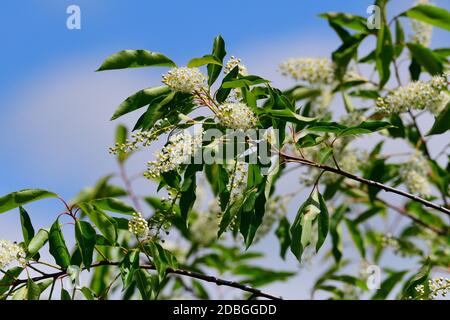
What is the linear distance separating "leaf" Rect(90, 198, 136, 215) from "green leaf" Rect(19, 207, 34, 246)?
0.62 feet

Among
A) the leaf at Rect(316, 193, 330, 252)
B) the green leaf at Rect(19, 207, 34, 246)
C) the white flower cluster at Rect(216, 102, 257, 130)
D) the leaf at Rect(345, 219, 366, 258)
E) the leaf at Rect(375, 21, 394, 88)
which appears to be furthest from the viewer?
the leaf at Rect(345, 219, 366, 258)

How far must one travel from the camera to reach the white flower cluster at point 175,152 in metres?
2.09

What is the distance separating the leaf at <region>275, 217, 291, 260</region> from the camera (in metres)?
3.60

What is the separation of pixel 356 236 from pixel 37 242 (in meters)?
2.24

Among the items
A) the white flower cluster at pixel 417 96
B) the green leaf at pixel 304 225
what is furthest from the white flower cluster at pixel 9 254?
the white flower cluster at pixel 417 96

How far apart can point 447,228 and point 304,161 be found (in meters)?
2.17

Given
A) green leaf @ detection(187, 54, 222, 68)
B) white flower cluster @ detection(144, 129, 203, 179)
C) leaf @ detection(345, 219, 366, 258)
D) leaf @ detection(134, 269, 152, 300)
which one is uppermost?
green leaf @ detection(187, 54, 222, 68)

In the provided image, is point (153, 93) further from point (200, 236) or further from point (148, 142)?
point (200, 236)

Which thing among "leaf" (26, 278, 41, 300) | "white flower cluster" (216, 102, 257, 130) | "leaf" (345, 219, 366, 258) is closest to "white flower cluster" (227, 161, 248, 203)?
"white flower cluster" (216, 102, 257, 130)

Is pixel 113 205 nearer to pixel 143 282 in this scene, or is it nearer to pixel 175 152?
pixel 143 282

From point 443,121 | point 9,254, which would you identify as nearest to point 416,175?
point 443,121

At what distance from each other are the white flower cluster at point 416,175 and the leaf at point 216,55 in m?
1.47

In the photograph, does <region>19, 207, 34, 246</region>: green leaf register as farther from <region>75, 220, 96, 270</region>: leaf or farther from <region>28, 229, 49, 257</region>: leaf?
<region>75, 220, 96, 270</region>: leaf
